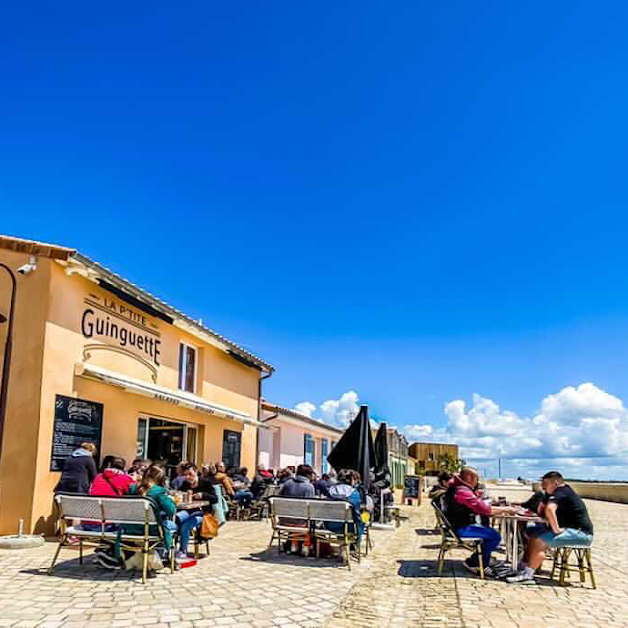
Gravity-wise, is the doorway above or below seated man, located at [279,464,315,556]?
above

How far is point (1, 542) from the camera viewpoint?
→ 324 inches

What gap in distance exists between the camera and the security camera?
941 centimetres

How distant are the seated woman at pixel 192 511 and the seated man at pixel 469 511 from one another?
9.96 ft

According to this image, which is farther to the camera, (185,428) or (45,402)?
(185,428)

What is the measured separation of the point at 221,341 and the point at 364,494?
622cm

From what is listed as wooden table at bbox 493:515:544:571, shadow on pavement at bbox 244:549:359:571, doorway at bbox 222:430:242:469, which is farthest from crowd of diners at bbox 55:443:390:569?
doorway at bbox 222:430:242:469

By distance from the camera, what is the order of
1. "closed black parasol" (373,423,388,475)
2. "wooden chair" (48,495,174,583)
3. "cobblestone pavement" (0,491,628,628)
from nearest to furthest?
"cobblestone pavement" (0,491,628,628)
"wooden chair" (48,495,174,583)
"closed black parasol" (373,423,388,475)

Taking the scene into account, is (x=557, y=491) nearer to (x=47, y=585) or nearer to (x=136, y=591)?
(x=136, y=591)

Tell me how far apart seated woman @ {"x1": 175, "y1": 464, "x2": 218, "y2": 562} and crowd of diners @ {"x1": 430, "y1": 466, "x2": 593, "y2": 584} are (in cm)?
303

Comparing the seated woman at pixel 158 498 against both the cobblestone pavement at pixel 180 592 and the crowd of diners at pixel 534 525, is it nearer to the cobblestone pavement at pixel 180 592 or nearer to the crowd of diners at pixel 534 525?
the cobblestone pavement at pixel 180 592

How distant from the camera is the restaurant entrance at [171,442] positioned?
1405cm

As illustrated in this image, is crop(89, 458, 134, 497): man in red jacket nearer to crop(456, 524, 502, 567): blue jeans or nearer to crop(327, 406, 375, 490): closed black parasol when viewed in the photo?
crop(456, 524, 502, 567): blue jeans

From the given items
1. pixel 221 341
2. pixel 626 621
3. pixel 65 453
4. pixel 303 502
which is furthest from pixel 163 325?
pixel 626 621

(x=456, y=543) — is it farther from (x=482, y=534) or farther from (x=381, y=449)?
(x=381, y=449)
